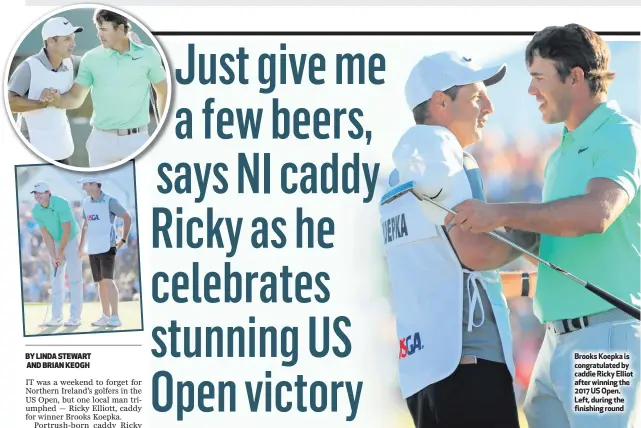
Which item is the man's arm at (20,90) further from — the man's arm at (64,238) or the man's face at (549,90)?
the man's face at (549,90)

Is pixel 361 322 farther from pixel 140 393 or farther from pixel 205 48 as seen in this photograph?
pixel 205 48

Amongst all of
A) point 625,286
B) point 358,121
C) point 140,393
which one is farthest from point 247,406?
point 625,286

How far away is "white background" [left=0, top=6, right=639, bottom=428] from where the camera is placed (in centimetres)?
542

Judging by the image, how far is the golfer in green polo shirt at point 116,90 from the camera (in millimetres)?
5465

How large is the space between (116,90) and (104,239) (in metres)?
0.80

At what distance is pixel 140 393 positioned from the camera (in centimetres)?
545

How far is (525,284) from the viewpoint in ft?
17.5

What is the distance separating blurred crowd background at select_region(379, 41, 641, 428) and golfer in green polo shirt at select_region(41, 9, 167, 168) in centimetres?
133

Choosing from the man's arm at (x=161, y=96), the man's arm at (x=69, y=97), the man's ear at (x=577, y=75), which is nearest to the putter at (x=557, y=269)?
the man's ear at (x=577, y=75)

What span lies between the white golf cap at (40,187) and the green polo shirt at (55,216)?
57 mm

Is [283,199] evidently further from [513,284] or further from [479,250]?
Answer: [513,284]

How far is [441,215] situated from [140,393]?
188cm

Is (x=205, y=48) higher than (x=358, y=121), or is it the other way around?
(x=205, y=48)

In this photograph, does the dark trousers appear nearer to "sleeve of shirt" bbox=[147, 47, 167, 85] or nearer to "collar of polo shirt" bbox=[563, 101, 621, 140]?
"collar of polo shirt" bbox=[563, 101, 621, 140]
